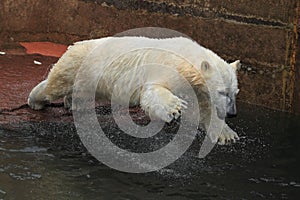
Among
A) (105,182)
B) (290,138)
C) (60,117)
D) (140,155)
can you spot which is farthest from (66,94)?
(290,138)

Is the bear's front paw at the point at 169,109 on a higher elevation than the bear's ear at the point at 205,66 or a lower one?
lower

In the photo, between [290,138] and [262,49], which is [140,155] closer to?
[290,138]

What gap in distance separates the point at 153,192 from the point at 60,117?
5.92ft

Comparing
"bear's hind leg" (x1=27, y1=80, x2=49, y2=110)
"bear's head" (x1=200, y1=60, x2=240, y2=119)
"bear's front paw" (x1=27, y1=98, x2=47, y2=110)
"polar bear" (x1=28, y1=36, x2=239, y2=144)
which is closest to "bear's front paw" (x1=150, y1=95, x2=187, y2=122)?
"polar bear" (x1=28, y1=36, x2=239, y2=144)

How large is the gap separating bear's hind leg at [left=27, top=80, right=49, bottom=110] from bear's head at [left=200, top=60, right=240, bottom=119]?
63.6 inches

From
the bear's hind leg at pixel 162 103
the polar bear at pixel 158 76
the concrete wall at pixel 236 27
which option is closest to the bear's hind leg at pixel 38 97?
the polar bear at pixel 158 76

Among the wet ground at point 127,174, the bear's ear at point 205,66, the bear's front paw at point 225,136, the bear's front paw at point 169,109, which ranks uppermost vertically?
→ the bear's ear at point 205,66

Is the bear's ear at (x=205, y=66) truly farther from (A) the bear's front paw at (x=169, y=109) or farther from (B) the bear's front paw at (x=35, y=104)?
(B) the bear's front paw at (x=35, y=104)

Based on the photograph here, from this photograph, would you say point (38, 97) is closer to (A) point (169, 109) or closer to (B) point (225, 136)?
(A) point (169, 109)

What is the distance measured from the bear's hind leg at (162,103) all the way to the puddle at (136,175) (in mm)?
438

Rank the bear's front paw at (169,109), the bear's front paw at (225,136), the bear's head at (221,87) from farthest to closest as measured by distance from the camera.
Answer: the bear's front paw at (225,136)
the bear's head at (221,87)
the bear's front paw at (169,109)

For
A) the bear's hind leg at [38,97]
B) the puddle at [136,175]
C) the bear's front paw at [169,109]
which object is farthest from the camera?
the bear's hind leg at [38,97]

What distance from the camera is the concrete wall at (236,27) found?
22.1ft

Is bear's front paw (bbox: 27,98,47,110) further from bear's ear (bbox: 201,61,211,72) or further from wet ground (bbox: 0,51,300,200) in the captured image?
bear's ear (bbox: 201,61,211,72)
